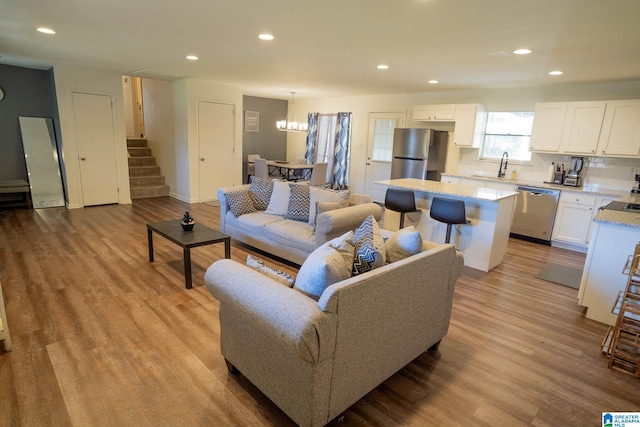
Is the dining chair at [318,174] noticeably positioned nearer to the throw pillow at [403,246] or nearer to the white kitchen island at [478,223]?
the white kitchen island at [478,223]

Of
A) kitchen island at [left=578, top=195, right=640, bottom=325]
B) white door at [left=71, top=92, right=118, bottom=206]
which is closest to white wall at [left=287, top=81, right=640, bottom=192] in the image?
kitchen island at [left=578, top=195, right=640, bottom=325]

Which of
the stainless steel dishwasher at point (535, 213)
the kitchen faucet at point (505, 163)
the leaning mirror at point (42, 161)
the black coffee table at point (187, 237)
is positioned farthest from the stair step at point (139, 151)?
the stainless steel dishwasher at point (535, 213)

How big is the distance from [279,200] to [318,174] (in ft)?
11.5

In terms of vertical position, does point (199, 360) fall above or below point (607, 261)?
below

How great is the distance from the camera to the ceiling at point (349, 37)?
7.95ft

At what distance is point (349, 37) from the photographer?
123 inches

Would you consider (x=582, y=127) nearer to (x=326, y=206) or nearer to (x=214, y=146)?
(x=326, y=206)

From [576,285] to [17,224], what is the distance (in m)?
7.17

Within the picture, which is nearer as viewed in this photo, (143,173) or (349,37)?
(349,37)

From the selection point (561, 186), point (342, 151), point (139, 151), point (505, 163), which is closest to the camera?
point (561, 186)

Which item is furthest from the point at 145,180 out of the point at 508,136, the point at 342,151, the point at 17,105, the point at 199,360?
the point at 508,136

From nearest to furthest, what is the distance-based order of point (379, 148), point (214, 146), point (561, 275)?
1. point (561, 275)
2. point (214, 146)
3. point (379, 148)

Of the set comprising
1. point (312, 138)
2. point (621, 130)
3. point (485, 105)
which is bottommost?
point (312, 138)

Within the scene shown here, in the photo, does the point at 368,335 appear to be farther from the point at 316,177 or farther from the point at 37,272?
the point at 316,177
